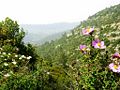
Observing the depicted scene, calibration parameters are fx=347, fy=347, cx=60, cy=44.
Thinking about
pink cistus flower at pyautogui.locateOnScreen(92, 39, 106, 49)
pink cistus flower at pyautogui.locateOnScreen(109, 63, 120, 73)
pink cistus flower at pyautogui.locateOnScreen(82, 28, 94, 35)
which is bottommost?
pink cistus flower at pyautogui.locateOnScreen(109, 63, 120, 73)

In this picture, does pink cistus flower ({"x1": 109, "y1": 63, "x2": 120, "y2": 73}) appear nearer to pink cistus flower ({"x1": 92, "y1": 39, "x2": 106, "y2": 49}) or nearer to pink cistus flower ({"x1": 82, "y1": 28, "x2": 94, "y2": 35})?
pink cistus flower ({"x1": 92, "y1": 39, "x2": 106, "y2": 49})

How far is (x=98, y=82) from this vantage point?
806cm

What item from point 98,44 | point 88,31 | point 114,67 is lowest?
point 114,67

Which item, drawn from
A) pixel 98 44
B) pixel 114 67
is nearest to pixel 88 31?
pixel 98 44

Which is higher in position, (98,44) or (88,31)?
(88,31)

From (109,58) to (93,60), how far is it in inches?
14.8

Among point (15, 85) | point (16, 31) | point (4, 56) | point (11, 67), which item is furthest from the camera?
point (16, 31)

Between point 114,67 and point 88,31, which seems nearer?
point 114,67

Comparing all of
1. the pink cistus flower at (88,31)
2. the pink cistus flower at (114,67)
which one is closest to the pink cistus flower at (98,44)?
the pink cistus flower at (88,31)

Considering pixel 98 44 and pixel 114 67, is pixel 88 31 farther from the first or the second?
pixel 114 67

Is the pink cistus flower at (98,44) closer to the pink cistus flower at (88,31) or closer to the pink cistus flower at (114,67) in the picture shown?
the pink cistus flower at (88,31)

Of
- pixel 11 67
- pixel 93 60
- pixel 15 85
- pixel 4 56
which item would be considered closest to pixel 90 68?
pixel 93 60

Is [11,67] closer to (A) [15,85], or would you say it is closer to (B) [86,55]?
(A) [15,85]

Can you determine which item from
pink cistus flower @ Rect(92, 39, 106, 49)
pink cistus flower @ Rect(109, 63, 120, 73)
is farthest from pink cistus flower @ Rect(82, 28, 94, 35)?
pink cistus flower @ Rect(109, 63, 120, 73)
